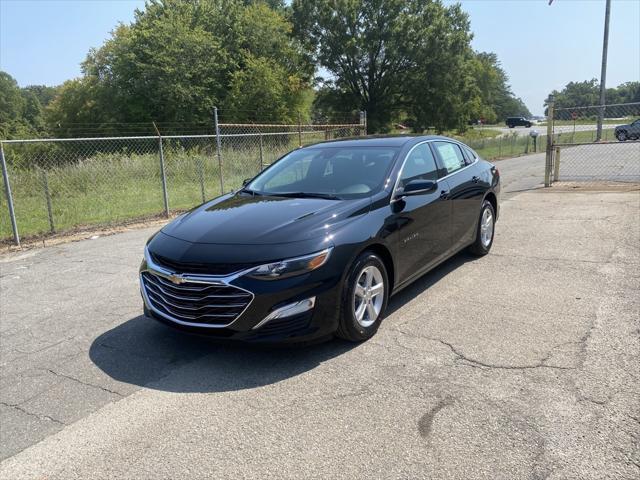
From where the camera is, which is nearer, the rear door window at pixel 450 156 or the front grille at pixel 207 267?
the front grille at pixel 207 267

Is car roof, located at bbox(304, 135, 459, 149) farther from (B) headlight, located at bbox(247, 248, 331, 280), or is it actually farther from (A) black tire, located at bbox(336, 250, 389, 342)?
(B) headlight, located at bbox(247, 248, 331, 280)

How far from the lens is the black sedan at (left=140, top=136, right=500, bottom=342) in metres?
3.54

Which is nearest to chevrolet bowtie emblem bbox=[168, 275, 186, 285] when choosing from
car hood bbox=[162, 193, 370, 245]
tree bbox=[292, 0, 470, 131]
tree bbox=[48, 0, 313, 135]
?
car hood bbox=[162, 193, 370, 245]

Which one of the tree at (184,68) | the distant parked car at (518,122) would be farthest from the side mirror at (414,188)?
the distant parked car at (518,122)

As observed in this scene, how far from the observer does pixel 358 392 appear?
3.30m

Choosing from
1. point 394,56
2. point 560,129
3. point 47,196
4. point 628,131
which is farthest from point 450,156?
point 394,56

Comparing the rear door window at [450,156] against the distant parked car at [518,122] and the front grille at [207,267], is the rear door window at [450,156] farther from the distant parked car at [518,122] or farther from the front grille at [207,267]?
the distant parked car at [518,122]

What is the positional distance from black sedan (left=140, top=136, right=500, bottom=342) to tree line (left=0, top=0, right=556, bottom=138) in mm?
26306

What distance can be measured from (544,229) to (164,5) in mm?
35900

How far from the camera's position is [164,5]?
3622 cm

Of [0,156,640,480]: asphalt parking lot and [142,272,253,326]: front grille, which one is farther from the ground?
[142,272,253,326]: front grille

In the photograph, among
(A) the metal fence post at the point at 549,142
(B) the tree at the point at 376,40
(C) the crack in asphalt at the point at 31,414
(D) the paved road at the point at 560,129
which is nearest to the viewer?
(C) the crack in asphalt at the point at 31,414

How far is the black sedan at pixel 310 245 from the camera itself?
354cm

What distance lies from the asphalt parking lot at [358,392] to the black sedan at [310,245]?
0.36 meters
